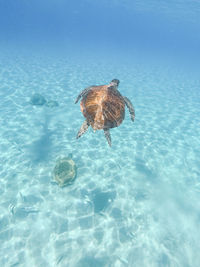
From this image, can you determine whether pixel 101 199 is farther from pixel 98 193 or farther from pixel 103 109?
pixel 103 109

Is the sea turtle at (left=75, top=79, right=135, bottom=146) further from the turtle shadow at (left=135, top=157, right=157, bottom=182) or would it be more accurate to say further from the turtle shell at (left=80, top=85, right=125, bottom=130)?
the turtle shadow at (left=135, top=157, right=157, bottom=182)

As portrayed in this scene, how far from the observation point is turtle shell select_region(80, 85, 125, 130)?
5.21 meters

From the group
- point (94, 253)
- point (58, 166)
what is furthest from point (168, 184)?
point (58, 166)

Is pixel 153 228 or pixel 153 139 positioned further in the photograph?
pixel 153 139

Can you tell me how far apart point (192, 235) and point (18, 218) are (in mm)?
7397

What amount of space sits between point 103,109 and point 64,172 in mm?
4725

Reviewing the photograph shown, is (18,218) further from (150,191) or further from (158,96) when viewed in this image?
(158,96)

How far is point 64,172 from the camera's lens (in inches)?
340

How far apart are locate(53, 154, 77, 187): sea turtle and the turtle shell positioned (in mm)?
4126

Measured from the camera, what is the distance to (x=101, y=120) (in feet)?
17.0

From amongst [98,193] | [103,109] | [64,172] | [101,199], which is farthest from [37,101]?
[103,109]

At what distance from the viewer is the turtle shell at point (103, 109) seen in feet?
17.1

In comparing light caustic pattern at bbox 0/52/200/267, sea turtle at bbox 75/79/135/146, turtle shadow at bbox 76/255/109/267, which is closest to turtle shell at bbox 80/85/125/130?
sea turtle at bbox 75/79/135/146

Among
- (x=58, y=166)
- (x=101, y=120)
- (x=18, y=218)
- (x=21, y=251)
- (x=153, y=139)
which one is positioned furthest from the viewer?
(x=153, y=139)
